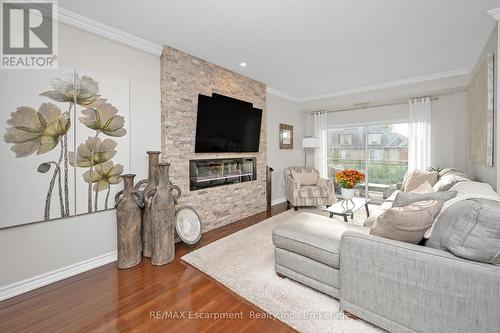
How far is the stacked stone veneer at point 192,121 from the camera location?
3027 mm

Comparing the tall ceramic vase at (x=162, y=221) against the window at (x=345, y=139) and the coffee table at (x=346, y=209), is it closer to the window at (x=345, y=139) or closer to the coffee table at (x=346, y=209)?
the coffee table at (x=346, y=209)

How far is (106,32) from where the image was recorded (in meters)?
2.47

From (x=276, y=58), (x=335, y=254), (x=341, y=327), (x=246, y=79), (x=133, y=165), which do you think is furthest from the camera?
(x=246, y=79)

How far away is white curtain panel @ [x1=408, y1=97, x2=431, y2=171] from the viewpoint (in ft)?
15.0

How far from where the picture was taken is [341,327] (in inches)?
62.3

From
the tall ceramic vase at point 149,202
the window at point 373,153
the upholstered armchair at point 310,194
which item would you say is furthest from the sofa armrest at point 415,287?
the window at point 373,153

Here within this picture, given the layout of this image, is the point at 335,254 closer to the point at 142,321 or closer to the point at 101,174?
the point at 142,321

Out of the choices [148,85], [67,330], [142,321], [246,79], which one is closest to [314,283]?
[142,321]

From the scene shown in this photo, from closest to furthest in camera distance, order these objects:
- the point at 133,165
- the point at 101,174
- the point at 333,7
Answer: the point at 333,7 → the point at 101,174 → the point at 133,165

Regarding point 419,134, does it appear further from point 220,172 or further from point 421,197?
point 220,172

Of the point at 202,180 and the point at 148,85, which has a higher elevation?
the point at 148,85

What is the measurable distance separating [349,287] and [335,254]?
24 centimetres

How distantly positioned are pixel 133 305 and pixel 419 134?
567cm

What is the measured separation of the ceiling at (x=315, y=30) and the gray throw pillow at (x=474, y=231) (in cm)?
195
